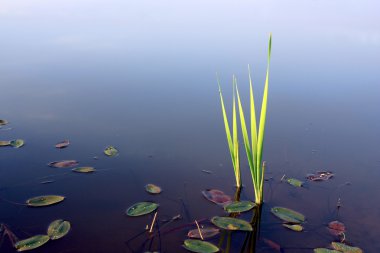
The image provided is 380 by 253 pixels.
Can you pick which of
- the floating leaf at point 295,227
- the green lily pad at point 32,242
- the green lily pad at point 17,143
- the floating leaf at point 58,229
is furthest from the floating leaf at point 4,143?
the floating leaf at point 295,227

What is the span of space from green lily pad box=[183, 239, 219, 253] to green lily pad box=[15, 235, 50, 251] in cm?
85

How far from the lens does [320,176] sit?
3.10 meters

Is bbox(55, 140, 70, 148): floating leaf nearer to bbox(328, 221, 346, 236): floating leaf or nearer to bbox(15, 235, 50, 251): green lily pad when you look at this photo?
bbox(15, 235, 50, 251): green lily pad

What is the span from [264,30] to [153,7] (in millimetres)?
3811

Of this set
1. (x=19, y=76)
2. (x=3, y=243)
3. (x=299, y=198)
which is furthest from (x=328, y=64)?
(x=3, y=243)

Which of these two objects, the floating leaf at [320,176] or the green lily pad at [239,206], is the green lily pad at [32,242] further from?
the floating leaf at [320,176]

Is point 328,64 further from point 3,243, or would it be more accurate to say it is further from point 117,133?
point 3,243

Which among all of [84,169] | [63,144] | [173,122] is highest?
[173,122]

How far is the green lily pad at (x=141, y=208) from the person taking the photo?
8.25ft

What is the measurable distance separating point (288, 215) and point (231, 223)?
437 millimetres

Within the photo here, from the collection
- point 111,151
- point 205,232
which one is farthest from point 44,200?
point 205,232

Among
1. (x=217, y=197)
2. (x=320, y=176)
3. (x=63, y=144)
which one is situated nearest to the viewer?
(x=217, y=197)

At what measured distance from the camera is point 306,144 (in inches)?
144

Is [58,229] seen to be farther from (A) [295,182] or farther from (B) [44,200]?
(A) [295,182]
